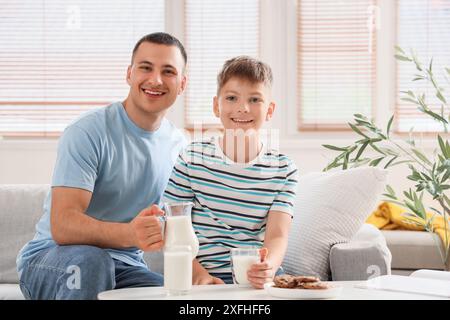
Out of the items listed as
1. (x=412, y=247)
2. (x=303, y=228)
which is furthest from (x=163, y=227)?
(x=412, y=247)

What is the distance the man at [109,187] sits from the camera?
207 cm

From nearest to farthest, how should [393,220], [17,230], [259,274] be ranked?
[259,274] < [17,230] < [393,220]

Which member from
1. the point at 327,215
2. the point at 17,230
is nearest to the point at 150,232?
the point at 327,215

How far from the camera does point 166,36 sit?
8.35ft

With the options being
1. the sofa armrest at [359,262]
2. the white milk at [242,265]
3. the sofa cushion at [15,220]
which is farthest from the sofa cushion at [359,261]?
the sofa cushion at [15,220]

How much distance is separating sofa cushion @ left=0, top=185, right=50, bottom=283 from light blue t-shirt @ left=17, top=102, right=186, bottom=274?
61 centimetres

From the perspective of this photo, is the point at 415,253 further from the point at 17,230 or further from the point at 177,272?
the point at 177,272

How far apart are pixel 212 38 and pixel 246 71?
315 cm

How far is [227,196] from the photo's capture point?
7.20ft

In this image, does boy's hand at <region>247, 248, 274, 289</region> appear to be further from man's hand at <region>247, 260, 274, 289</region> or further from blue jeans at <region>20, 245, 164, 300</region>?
blue jeans at <region>20, 245, 164, 300</region>

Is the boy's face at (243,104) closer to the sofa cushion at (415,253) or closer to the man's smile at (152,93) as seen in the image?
the man's smile at (152,93)

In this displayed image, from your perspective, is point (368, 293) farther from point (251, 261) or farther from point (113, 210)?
point (113, 210)

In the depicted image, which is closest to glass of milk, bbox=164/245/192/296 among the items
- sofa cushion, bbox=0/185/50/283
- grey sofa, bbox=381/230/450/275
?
sofa cushion, bbox=0/185/50/283

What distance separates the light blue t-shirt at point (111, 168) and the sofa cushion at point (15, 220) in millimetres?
615
